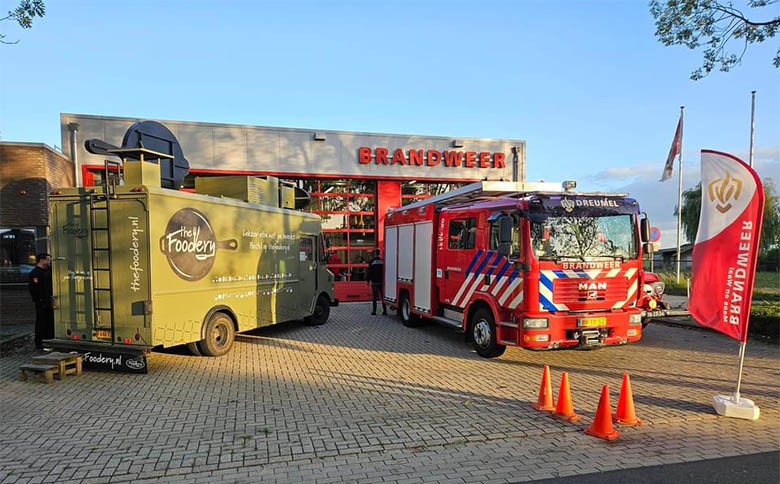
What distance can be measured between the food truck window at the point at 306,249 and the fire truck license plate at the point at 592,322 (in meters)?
6.62

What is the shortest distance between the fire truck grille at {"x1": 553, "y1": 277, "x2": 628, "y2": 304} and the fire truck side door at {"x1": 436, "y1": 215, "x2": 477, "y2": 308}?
1784 millimetres

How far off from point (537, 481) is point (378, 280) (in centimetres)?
980

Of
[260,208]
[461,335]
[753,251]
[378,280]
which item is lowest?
[461,335]

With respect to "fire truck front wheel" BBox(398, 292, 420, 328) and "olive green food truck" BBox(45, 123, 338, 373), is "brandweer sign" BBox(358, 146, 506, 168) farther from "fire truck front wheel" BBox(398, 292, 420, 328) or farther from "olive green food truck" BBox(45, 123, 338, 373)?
"olive green food truck" BBox(45, 123, 338, 373)

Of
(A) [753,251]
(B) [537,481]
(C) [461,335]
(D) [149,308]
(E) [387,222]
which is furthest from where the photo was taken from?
(E) [387,222]

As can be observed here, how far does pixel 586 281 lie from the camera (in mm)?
7043

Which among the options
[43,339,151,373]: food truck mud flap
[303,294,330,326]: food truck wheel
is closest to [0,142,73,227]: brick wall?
[43,339,151,373]: food truck mud flap

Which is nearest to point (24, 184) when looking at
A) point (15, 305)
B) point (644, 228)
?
point (15, 305)

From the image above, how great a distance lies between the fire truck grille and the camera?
6957 millimetres

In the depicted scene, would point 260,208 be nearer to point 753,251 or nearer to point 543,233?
point 543,233

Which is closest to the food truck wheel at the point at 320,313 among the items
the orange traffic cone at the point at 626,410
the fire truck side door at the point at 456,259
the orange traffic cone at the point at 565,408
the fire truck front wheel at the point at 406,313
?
the fire truck front wheel at the point at 406,313

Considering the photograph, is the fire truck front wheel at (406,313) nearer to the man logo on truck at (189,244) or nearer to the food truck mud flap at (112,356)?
the man logo on truck at (189,244)

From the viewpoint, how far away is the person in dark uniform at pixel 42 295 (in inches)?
319

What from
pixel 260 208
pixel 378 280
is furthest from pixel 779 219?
pixel 260 208
